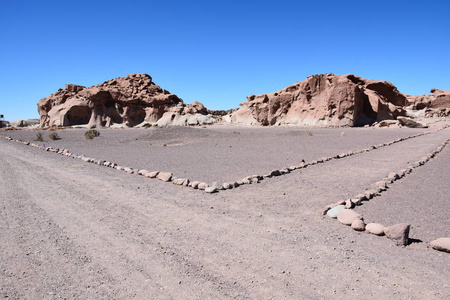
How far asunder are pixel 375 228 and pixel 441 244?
0.78 meters

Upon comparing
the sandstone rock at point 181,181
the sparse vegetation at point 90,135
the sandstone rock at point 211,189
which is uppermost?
the sparse vegetation at point 90,135

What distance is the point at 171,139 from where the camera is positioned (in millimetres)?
21875

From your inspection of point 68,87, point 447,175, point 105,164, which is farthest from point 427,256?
point 68,87

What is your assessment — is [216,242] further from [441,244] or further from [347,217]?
[441,244]

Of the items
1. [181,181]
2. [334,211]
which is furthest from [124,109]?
[334,211]

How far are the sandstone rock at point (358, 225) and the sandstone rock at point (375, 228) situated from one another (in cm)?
7

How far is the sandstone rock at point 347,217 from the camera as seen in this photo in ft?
15.5

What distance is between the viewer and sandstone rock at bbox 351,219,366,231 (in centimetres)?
452

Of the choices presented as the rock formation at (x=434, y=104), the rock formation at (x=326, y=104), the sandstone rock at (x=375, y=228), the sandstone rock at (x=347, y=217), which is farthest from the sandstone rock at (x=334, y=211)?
the rock formation at (x=434, y=104)

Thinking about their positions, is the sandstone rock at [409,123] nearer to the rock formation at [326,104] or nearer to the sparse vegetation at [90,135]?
the rock formation at [326,104]

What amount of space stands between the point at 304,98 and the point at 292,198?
4031 cm

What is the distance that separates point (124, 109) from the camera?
60.5 meters

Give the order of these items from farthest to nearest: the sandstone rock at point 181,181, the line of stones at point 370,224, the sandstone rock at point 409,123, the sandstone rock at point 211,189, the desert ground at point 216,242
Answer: the sandstone rock at point 409,123 < the sandstone rock at point 181,181 < the sandstone rock at point 211,189 < the line of stones at point 370,224 < the desert ground at point 216,242

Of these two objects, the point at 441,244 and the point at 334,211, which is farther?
the point at 334,211
